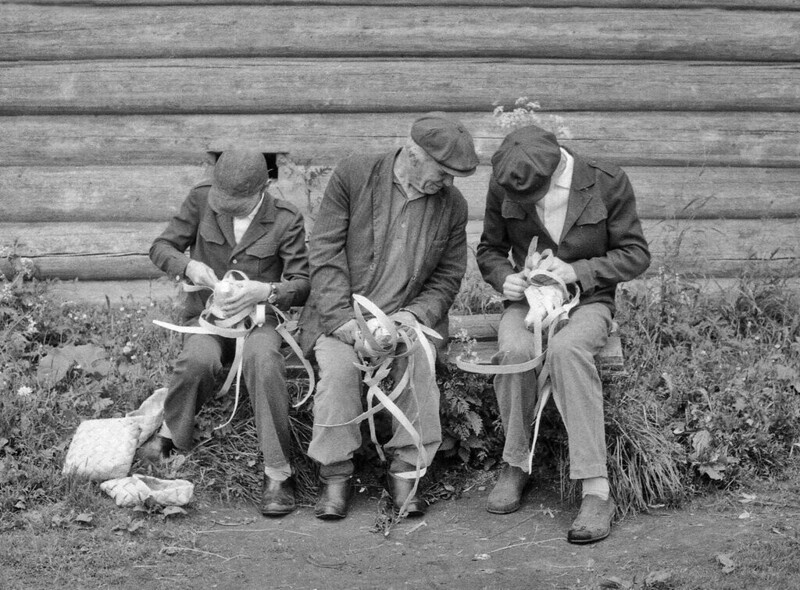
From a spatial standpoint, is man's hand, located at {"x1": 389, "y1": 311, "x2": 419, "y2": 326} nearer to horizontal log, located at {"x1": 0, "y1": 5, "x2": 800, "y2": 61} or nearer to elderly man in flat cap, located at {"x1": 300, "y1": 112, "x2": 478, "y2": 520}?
elderly man in flat cap, located at {"x1": 300, "y1": 112, "x2": 478, "y2": 520}

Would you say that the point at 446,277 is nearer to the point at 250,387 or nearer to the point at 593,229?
the point at 593,229

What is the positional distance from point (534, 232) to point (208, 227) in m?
1.43

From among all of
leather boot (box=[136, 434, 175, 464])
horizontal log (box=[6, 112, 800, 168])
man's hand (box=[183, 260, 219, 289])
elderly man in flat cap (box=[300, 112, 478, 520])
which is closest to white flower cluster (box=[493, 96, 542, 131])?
horizontal log (box=[6, 112, 800, 168])

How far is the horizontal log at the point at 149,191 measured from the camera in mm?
6090

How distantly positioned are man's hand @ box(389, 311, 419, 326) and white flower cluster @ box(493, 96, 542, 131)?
1403 millimetres

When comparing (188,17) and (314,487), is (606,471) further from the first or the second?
(188,17)

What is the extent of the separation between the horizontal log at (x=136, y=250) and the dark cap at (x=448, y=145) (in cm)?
173

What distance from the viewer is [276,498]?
4.55m

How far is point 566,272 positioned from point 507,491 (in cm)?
96

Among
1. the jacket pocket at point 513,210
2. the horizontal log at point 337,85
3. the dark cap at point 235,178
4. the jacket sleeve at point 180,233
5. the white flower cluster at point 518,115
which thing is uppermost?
the horizontal log at point 337,85

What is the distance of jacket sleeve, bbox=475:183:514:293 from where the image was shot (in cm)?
479

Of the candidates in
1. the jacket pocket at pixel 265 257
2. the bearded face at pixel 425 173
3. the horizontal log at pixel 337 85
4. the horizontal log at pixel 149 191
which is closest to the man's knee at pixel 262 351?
the jacket pocket at pixel 265 257

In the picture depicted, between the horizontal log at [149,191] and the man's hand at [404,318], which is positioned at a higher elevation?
the horizontal log at [149,191]

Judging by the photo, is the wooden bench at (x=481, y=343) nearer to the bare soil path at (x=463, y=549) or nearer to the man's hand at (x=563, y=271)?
the man's hand at (x=563, y=271)
